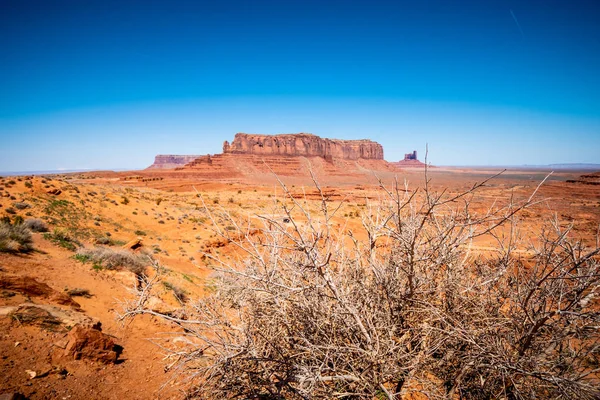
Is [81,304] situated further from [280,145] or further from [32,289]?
[280,145]

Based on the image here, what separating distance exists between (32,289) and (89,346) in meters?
2.14

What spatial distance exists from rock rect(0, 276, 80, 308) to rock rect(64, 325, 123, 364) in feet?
4.33

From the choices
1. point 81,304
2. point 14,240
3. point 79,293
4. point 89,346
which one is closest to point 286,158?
point 14,240

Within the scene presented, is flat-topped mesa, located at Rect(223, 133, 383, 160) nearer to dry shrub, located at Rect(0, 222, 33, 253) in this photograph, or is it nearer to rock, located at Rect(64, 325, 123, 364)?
dry shrub, located at Rect(0, 222, 33, 253)

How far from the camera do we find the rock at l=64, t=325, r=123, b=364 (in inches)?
166

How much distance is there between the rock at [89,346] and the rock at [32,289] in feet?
4.33

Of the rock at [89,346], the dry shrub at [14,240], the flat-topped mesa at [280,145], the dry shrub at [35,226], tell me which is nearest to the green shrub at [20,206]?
the dry shrub at [35,226]

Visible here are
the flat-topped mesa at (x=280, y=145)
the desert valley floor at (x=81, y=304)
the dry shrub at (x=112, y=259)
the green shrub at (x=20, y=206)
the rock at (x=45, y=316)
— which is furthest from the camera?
the flat-topped mesa at (x=280, y=145)

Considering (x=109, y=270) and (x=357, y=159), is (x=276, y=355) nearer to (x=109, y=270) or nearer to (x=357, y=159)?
(x=109, y=270)

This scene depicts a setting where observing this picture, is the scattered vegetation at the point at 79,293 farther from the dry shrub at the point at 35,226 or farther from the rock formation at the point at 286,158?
the rock formation at the point at 286,158

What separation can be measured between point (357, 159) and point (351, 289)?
446 ft

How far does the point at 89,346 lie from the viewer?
4.37 m

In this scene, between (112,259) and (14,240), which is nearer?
(14,240)

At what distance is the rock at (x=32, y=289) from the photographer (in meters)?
5.11
